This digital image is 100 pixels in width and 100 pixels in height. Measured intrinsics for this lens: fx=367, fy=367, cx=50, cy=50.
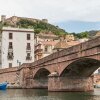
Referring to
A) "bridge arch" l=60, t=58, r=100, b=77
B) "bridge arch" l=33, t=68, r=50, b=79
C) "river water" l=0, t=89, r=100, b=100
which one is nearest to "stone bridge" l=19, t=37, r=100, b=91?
"bridge arch" l=60, t=58, r=100, b=77

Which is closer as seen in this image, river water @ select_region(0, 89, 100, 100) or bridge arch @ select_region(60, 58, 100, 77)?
river water @ select_region(0, 89, 100, 100)

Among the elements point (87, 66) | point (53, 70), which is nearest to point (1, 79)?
point (53, 70)

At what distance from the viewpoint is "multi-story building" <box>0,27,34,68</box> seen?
328ft

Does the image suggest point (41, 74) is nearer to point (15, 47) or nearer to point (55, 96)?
point (15, 47)

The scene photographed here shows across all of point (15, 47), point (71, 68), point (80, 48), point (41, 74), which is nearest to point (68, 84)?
point (71, 68)

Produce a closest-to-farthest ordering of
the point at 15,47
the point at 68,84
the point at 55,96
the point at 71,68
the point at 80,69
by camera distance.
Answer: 1. the point at 55,96
2. the point at 71,68
3. the point at 80,69
4. the point at 68,84
5. the point at 15,47

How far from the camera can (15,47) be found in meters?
101

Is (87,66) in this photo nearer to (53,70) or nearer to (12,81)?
(53,70)

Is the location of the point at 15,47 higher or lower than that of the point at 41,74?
higher

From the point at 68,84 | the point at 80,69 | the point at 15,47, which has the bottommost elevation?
the point at 68,84

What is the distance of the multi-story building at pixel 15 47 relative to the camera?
100000 mm

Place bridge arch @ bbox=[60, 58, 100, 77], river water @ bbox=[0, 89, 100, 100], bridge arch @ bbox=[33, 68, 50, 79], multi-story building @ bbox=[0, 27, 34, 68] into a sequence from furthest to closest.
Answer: multi-story building @ bbox=[0, 27, 34, 68], bridge arch @ bbox=[33, 68, 50, 79], bridge arch @ bbox=[60, 58, 100, 77], river water @ bbox=[0, 89, 100, 100]

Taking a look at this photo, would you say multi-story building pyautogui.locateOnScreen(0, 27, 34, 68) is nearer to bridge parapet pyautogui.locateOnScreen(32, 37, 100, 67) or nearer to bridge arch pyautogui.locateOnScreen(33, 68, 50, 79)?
bridge arch pyautogui.locateOnScreen(33, 68, 50, 79)

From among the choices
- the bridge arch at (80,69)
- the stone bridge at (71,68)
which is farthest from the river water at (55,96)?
the bridge arch at (80,69)
